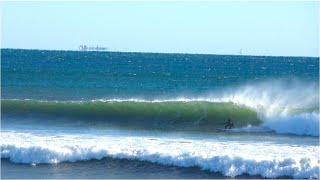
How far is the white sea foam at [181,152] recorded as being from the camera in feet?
43.9

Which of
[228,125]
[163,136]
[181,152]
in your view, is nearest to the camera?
[181,152]

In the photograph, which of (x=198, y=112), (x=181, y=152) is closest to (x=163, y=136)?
(x=181, y=152)

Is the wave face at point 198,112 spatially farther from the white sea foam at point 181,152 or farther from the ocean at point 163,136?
A: the white sea foam at point 181,152

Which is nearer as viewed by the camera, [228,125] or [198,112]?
[228,125]

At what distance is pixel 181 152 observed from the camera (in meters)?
14.5

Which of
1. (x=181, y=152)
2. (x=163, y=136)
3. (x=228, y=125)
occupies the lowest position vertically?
(x=181, y=152)

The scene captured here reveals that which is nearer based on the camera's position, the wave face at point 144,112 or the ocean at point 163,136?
the ocean at point 163,136

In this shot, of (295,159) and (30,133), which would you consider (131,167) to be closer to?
(295,159)

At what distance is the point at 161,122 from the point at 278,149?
7345 mm

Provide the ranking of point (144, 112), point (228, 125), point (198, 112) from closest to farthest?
point (228, 125), point (198, 112), point (144, 112)

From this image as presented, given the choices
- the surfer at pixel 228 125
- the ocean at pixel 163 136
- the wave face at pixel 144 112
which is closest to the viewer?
the ocean at pixel 163 136

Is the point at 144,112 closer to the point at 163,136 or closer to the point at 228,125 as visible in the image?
the point at 228,125

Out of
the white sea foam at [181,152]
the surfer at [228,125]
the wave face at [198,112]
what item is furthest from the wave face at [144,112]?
the white sea foam at [181,152]

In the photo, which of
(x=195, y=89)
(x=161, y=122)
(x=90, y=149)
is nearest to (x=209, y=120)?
(x=161, y=122)
